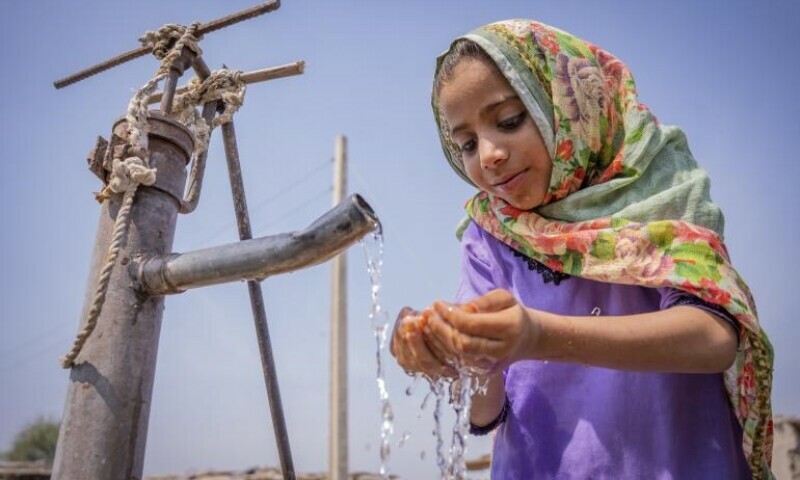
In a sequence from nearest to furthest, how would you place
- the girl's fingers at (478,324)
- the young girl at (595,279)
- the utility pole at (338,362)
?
the girl's fingers at (478,324) → the young girl at (595,279) → the utility pole at (338,362)

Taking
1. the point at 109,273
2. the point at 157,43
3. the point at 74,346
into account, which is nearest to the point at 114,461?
the point at 74,346

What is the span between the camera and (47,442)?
70.4ft

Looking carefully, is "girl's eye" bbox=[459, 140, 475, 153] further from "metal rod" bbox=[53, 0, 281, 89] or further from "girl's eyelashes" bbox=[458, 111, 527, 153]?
"metal rod" bbox=[53, 0, 281, 89]

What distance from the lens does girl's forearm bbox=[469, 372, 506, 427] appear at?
1467 millimetres

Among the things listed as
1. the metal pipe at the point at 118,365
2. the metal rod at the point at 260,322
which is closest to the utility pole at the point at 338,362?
the metal rod at the point at 260,322

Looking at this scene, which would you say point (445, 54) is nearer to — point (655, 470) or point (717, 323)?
point (717, 323)

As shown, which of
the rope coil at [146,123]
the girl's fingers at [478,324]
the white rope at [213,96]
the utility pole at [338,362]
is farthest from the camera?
the utility pole at [338,362]

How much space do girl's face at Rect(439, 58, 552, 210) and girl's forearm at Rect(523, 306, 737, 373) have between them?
0.45 m

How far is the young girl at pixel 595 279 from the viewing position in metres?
1.15

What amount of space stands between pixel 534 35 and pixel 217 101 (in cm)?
97

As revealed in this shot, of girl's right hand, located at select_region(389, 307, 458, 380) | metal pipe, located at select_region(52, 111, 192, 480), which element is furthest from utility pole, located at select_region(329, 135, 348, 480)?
girl's right hand, located at select_region(389, 307, 458, 380)

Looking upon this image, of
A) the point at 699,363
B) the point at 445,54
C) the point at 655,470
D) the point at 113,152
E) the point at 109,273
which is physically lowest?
the point at 655,470

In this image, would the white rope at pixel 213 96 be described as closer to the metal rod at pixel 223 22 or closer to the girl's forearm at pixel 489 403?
the metal rod at pixel 223 22

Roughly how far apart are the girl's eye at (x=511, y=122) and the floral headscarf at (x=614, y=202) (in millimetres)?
36
